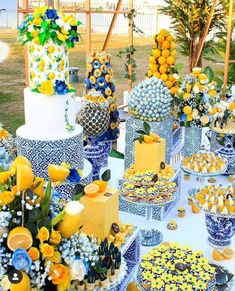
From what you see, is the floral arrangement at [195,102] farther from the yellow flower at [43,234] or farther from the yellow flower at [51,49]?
the yellow flower at [43,234]

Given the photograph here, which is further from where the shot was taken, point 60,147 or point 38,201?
point 60,147

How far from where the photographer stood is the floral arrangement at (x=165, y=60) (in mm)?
3506

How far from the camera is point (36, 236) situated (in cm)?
141

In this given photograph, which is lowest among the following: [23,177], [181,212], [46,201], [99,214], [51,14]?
[181,212]

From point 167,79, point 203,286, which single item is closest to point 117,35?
point 167,79

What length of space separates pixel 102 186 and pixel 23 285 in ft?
2.48

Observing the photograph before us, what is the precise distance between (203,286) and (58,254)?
611 mm

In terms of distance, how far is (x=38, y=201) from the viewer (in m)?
1.46

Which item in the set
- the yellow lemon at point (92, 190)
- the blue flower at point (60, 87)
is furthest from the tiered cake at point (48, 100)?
the yellow lemon at point (92, 190)

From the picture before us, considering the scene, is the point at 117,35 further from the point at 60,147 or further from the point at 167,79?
the point at 60,147

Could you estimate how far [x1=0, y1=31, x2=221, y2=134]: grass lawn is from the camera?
7.74 m

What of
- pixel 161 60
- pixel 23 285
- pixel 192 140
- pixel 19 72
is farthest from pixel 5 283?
pixel 19 72

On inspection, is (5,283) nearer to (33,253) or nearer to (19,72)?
(33,253)

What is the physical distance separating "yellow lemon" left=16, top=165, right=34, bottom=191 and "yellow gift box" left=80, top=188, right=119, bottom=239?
0.58m
